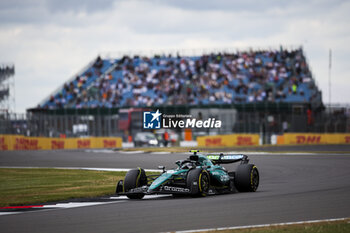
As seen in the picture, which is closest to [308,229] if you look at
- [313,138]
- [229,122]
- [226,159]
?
[226,159]

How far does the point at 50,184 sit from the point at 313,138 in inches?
1232

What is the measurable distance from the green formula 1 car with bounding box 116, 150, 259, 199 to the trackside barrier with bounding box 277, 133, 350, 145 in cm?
3055

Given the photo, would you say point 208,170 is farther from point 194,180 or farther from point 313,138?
point 313,138

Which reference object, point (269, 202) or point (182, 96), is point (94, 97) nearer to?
point (182, 96)

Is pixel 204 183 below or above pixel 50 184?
above

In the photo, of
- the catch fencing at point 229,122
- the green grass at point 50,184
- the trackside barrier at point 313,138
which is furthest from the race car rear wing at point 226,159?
the trackside barrier at point 313,138

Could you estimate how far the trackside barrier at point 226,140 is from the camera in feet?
148

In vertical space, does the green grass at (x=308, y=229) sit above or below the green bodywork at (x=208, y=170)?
below

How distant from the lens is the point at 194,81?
62125 millimetres

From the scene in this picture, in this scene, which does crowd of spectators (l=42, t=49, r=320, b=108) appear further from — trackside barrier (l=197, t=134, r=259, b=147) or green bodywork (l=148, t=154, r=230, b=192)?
green bodywork (l=148, t=154, r=230, b=192)

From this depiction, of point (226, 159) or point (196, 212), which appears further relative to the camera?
point (226, 159)

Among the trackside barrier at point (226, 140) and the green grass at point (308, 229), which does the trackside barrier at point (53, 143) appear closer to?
the trackside barrier at point (226, 140)

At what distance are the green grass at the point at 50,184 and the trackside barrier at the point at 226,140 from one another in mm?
21947

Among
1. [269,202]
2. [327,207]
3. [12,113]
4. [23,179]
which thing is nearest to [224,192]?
[269,202]
